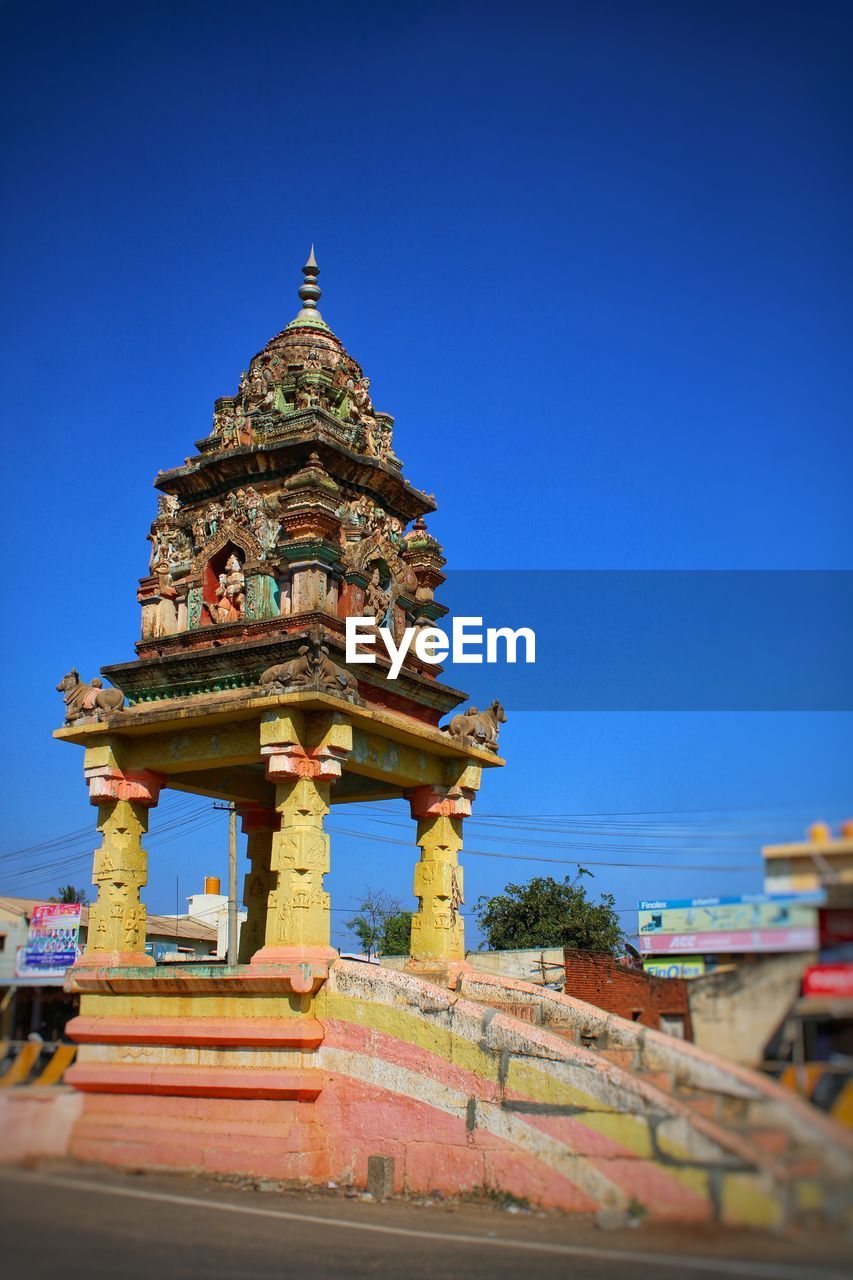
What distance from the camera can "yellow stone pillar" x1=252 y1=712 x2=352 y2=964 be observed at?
35.4 ft

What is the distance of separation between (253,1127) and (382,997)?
5.26ft

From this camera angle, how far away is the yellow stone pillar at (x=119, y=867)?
1208 cm

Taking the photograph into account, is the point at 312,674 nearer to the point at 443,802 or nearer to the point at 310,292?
the point at 443,802

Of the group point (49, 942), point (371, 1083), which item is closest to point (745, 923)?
point (49, 942)

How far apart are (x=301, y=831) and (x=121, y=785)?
2.53 meters

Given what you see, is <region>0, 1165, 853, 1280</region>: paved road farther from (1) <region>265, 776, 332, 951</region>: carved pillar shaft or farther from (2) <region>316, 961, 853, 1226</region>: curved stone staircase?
(1) <region>265, 776, 332, 951</region>: carved pillar shaft

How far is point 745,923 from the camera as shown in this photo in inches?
187

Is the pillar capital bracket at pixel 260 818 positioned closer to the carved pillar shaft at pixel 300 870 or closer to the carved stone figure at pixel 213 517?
the carved pillar shaft at pixel 300 870

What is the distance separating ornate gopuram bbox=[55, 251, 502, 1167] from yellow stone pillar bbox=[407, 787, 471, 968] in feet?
0.08

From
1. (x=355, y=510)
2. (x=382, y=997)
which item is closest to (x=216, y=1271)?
(x=382, y=997)

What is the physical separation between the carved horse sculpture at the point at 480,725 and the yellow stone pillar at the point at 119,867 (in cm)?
342

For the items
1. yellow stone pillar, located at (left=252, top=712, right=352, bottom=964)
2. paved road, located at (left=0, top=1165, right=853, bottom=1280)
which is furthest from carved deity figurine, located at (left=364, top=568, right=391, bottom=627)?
paved road, located at (left=0, top=1165, right=853, bottom=1280)

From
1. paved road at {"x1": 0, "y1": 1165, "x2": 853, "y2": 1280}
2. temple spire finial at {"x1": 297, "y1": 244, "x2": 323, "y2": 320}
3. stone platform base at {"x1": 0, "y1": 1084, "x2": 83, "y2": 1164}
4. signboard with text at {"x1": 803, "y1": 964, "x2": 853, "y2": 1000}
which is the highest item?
temple spire finial at {"x1": 297, "y1": 244, "x2": 323, "y2": 320}

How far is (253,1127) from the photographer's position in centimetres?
1029
